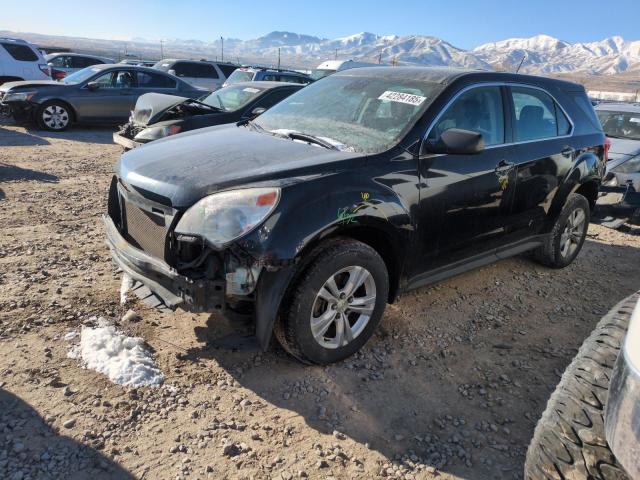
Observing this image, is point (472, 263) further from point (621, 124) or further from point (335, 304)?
point (621, 124)

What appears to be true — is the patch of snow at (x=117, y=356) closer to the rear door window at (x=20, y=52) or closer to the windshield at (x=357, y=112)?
the windshield at (x=357, y=112)

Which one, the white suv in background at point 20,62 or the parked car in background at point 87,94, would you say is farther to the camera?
the white suv in background at point 20,62

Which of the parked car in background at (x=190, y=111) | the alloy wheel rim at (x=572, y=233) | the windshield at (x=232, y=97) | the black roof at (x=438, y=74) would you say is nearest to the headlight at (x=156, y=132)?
the parked car in background at (x=190, y=111)

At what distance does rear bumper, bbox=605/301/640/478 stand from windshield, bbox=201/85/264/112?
758 cm

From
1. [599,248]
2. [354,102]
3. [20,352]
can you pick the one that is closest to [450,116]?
[354,102]

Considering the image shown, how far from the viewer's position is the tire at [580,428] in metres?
1.67

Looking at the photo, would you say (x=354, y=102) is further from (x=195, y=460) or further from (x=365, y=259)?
(x=195, y=460)

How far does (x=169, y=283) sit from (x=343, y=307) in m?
1.02

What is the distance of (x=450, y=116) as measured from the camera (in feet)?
11.5

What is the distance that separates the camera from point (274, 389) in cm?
292

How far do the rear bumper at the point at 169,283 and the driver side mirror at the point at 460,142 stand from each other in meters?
1.66

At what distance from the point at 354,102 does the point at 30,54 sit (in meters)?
13.7

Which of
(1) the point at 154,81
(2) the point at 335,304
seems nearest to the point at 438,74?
(2) the point at 335,304

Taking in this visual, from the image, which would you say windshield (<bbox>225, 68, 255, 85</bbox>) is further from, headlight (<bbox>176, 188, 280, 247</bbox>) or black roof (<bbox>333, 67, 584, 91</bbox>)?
→ headlight (<bbox>176, 188, 280, 247</bbox>)
